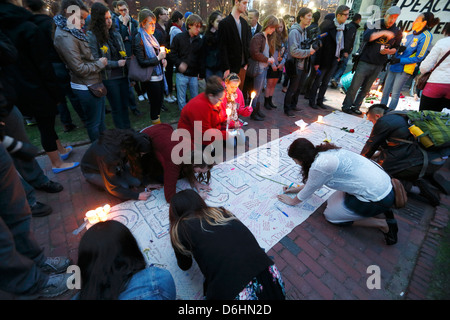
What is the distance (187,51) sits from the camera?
4.40 m

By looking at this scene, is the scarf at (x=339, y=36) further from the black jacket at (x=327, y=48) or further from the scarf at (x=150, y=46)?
the scarf at (x=150, y=46)

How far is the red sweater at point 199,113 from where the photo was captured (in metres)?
3.08

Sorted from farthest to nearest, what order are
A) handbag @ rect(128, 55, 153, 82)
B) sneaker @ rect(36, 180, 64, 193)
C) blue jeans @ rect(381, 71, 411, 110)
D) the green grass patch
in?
blue jeans @ rect(381, 71, 411, 110), the green grass patch, handbag @ rect(128, 55, 153, 82), sneaker @ rect(36, 180, 64, 193)

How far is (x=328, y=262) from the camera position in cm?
214

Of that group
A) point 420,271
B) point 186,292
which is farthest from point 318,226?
point 186,292

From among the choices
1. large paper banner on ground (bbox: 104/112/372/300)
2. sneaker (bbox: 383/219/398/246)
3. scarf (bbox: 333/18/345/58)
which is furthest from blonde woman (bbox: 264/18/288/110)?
sneaker (bbox: 383/219/398/246)

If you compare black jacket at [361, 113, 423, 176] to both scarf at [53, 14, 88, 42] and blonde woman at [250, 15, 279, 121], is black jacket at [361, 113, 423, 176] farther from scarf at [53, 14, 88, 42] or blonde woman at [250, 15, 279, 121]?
scarf at [53, 14, 88, 42]

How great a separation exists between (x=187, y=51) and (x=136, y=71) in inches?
52.4

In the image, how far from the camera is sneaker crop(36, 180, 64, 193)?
2.70m

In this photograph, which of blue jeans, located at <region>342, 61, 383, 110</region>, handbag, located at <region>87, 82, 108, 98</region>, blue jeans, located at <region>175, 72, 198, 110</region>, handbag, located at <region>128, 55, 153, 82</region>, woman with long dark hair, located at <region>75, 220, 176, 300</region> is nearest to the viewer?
woman with long dark hair, located at <region>75, 220, 176, 300</region>

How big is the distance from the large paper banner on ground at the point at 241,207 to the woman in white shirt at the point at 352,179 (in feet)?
1.85

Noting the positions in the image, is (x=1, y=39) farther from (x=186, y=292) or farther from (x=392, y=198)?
(x=392, y=198)

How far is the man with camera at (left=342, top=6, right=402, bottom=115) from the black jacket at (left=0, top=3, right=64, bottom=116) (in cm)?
616

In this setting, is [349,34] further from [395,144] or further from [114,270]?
[114,270]
